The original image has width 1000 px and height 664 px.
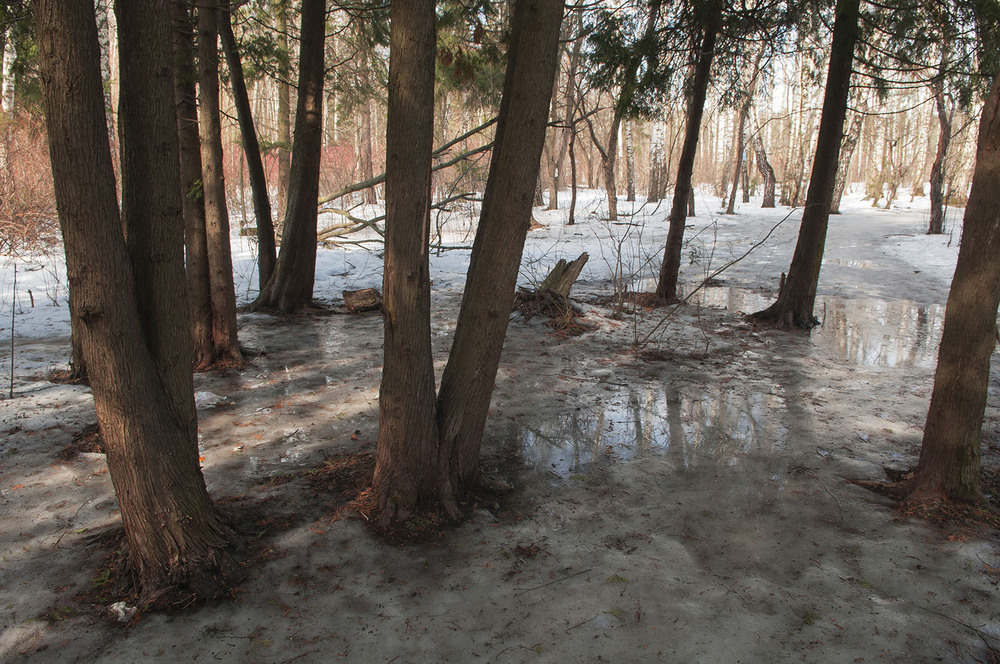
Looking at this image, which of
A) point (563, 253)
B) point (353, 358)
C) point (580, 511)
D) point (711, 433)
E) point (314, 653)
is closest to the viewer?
point (314, 653)

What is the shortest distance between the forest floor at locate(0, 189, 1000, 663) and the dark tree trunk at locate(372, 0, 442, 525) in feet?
0.99

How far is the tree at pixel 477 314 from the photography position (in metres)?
3.56

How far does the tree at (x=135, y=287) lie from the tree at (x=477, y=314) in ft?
3.47

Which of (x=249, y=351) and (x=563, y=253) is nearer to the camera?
(x=249, y=351)

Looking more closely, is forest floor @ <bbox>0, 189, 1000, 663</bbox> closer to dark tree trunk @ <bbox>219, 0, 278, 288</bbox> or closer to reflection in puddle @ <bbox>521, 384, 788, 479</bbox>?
reflection in puddle @ <bbox>521, 384, 788, 479</bbox>

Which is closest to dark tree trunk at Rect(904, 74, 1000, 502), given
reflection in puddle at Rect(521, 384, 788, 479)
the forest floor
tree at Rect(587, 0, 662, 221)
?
the forest floor

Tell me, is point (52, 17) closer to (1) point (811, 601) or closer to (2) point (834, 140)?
(1) point (811, 601)

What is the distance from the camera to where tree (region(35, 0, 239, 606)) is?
267 cm

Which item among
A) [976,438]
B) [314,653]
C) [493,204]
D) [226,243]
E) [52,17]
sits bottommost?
[314,653]

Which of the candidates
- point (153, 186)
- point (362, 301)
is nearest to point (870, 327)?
point (362, 301)

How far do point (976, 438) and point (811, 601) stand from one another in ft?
5.74

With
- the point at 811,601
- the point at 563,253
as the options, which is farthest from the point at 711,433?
the point at 563,253

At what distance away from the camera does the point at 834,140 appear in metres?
8.46

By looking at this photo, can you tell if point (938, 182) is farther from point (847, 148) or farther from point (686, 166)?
point (686, 166)
